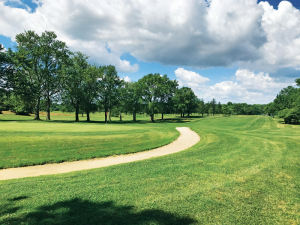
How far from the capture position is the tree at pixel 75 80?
4372cm

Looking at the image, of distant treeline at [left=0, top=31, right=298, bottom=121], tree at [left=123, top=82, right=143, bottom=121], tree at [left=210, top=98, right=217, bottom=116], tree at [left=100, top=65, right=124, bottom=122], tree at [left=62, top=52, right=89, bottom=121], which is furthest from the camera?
tree at [left=210, top=98, right=217, bottom=116]

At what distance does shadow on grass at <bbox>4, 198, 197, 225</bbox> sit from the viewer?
3889 millimetres

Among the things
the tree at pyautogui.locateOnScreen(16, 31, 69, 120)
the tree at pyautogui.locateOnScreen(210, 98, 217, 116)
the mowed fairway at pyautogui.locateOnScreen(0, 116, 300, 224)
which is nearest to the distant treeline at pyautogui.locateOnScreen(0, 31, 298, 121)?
the tree at pyautogui.locateOnScreen(16, 31, 69, 120)

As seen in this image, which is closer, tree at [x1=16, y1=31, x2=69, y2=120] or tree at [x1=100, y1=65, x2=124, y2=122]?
tree at [x1=16, y1=31, x2=69, y2=120]

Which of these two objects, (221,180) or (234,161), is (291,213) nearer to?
(221,180)

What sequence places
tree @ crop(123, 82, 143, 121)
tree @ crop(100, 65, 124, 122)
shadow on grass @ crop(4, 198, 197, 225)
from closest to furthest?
shadow on grass @ crop(4, 198, 197, 225), tree @ crop(100, 65, 124, 122), tree @ crop(123, 82, 143, 121)

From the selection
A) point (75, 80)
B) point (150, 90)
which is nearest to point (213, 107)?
point (150, 90)

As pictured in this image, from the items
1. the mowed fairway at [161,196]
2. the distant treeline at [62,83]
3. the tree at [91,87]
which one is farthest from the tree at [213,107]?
the mowed fairway at [161,196]

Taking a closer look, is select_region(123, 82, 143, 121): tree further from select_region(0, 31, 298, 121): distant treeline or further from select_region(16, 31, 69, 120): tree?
select_region(16, 31, 69, 120): tree

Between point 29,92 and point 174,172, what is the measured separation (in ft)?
135

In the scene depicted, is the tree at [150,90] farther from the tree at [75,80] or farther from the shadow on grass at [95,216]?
the shadow on grass at [95,216]

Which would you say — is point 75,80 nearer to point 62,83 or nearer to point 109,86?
point 62,83

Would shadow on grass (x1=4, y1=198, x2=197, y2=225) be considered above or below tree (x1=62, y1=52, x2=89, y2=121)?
below

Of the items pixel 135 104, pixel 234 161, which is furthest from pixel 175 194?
pixel 135 104
